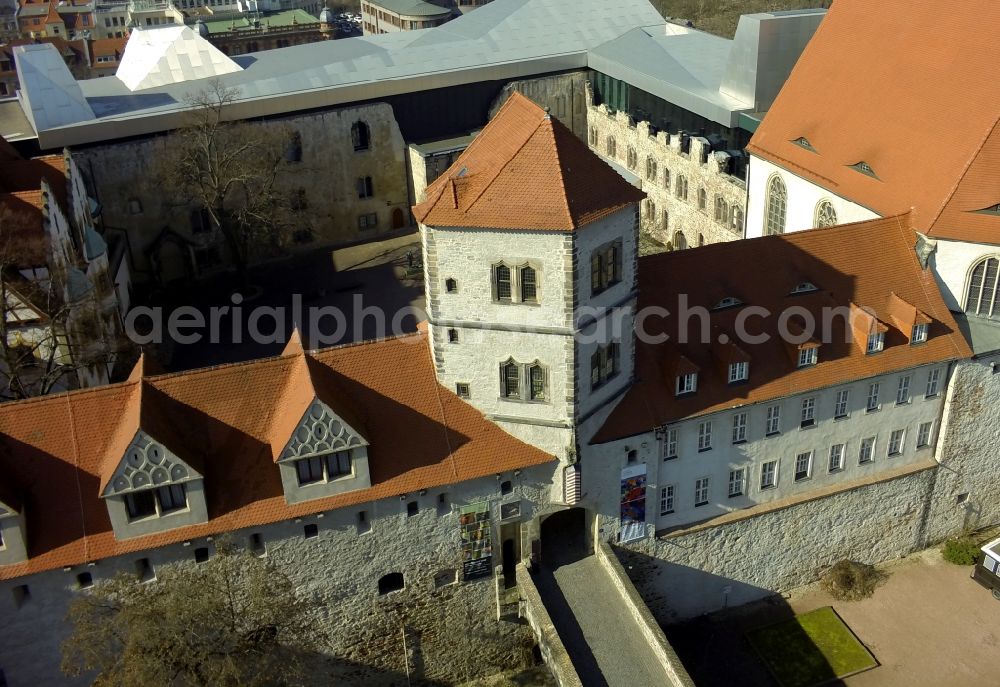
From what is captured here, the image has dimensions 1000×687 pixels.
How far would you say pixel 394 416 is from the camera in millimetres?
38812

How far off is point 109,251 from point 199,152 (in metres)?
9.17

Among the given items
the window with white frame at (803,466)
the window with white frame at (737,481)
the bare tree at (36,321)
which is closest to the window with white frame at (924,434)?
the window with white frame at (803,466)

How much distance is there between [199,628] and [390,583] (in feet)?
28.1

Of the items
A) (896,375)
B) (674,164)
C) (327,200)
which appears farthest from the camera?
(327,200)

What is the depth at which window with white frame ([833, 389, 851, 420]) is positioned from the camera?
44281mm

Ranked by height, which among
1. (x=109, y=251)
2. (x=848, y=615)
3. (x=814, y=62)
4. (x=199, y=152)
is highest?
(x=814, y=62)

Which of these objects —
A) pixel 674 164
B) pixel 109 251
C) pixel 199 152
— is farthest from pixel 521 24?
pixel 109 251

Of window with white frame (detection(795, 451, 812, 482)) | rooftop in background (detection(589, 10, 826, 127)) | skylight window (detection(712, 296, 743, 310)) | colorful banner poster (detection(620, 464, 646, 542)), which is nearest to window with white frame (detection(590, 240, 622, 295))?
skylight window (detection(712, 296, 743, 310))

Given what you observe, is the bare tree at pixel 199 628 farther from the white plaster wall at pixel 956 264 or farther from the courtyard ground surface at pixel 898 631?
the white plaster wall at pixel 956 264

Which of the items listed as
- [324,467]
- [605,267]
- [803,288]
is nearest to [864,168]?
[803,288]

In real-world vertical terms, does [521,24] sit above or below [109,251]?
above

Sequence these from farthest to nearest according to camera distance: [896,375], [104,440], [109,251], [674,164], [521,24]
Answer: [521,24], [674,164], [109,251], [896,375], [104,440]

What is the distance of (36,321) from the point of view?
152ft

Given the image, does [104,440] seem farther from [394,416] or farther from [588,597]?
[588,597]
